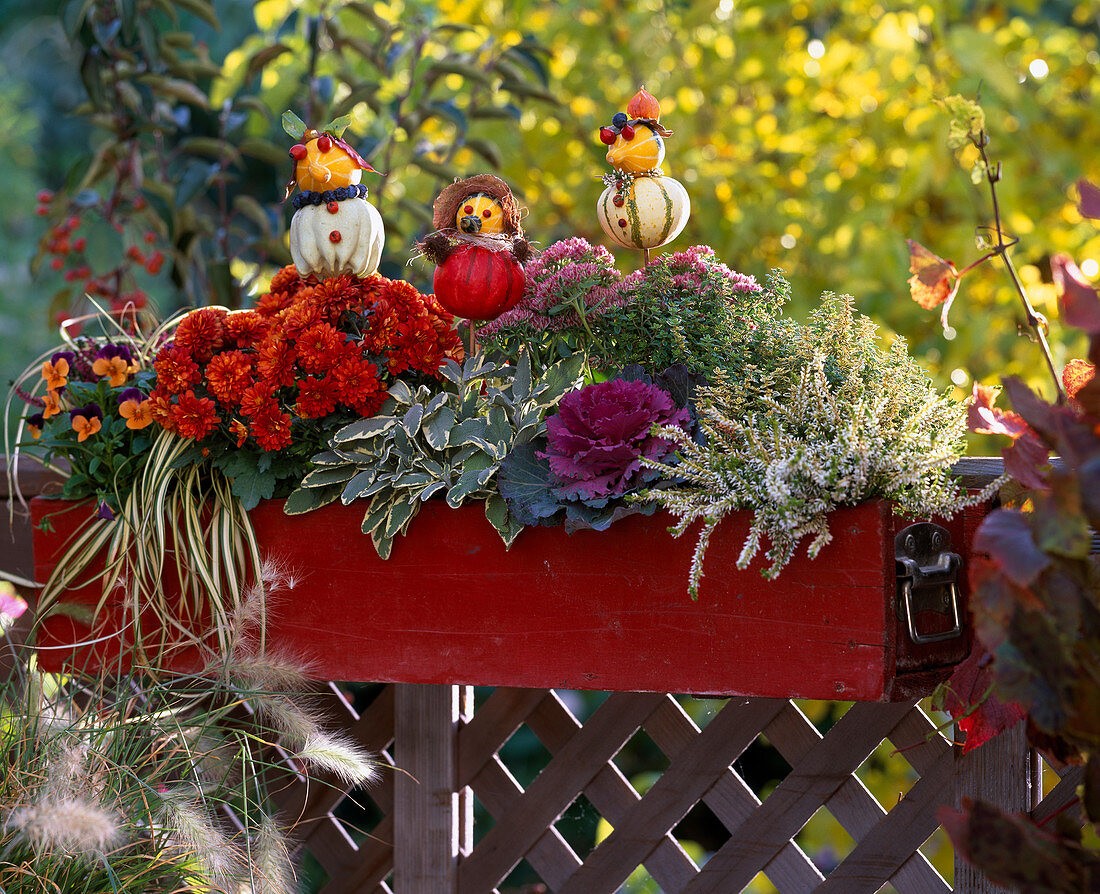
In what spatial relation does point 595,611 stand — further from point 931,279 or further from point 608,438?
point 931,279

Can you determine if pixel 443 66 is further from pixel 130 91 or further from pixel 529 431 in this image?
pixel 529 431

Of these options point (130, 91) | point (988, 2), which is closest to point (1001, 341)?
point (988, 2)

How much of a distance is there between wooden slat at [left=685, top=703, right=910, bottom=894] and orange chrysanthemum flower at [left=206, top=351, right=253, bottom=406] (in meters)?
0.84

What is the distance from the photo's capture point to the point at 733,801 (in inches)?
50.7

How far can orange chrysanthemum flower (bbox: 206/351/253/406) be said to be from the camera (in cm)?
115

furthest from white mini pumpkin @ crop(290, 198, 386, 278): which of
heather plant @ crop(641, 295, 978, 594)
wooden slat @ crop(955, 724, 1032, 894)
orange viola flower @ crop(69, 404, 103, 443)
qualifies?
wooden slat @ crop(955, 724, 1032, 894)

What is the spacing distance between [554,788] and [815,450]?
726mm

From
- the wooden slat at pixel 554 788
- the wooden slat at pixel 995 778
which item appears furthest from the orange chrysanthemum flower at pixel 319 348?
the wooden slat at pixel 995 778

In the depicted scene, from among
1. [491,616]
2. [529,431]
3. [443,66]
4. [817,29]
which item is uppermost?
[817,29]

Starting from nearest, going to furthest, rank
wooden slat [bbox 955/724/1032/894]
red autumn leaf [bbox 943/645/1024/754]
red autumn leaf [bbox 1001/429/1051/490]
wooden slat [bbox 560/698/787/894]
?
1. red autumn leaf [bbox 1001/429/1051/490]
2. red autumn leaf [bbox 943/645/1024/754]
3. wooden slat [bbox 955/724/1032/894]
4. wooden slat [bbox 560/698/787/894]

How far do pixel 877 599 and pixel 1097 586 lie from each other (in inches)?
7.7

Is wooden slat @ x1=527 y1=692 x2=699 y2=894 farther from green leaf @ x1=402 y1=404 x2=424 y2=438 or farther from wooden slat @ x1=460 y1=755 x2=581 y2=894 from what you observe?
green leaf @ x1=402 y1=404 x2=424 y2=438

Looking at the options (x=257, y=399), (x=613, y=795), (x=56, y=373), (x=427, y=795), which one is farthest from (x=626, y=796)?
(x=56, y=373)

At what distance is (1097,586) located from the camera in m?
0.72
